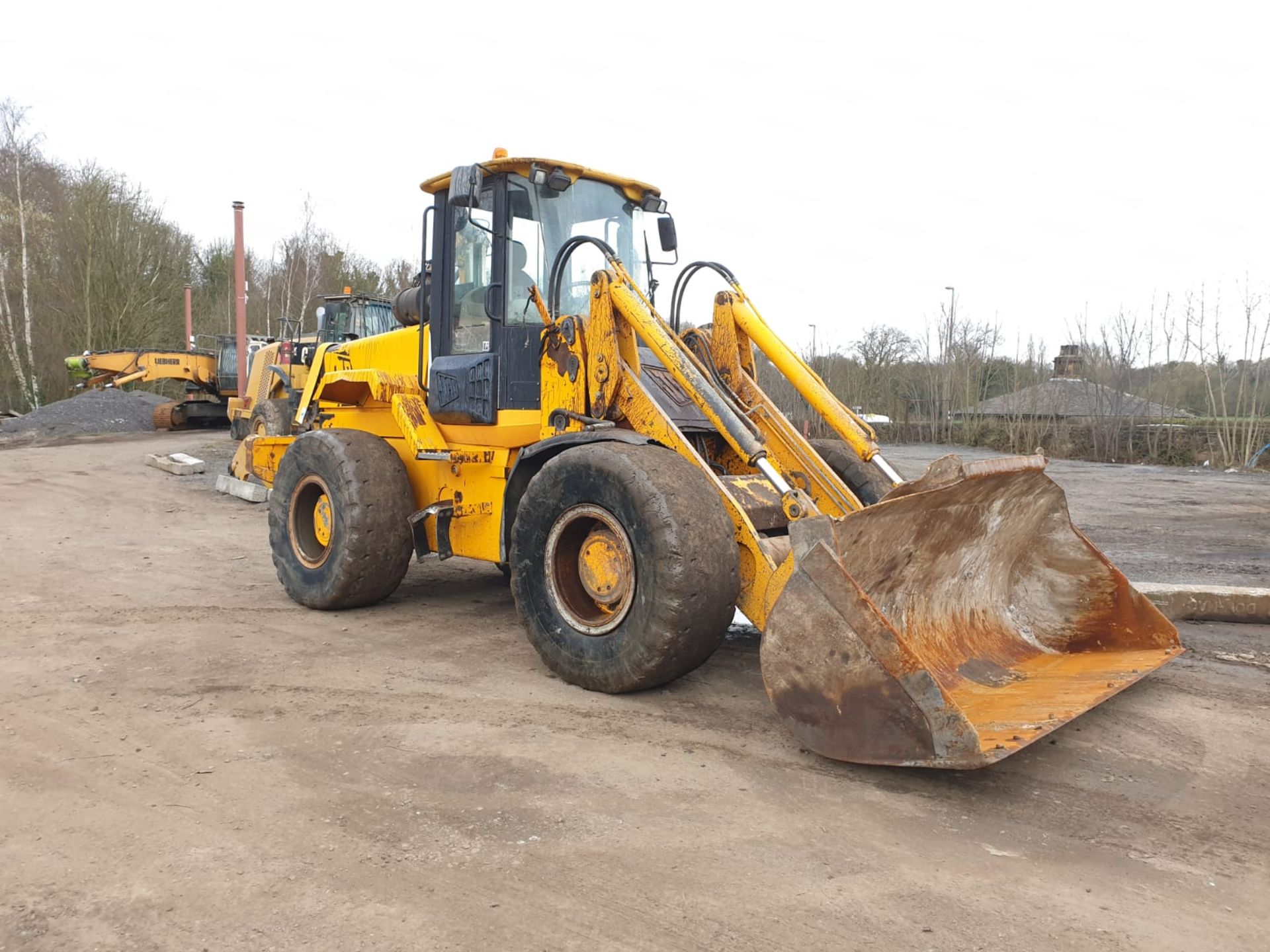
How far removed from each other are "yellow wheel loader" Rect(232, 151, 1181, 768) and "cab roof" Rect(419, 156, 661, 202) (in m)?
0.02

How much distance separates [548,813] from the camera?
3260 millimetres

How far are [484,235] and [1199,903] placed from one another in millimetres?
4834

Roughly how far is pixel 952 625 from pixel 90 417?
81.0 feet

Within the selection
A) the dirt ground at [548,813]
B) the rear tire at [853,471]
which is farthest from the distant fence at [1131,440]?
the rear tire at [853,471]

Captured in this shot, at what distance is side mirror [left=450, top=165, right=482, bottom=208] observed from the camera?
511 cm

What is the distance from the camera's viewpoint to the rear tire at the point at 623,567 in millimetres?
4062

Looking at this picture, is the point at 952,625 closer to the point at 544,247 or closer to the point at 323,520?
the point at 544,247

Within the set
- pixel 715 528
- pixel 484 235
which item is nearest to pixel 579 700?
pixel 715 528

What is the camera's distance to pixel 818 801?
11.0 feet

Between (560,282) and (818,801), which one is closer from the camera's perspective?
(818,801)

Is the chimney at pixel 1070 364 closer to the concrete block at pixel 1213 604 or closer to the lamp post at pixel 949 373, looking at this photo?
the lamp post at pixel 949 373

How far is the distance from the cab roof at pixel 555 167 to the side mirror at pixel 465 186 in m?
0.41

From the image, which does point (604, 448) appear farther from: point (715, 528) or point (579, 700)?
point (579, 700)

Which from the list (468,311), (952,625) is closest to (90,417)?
(468,311)
